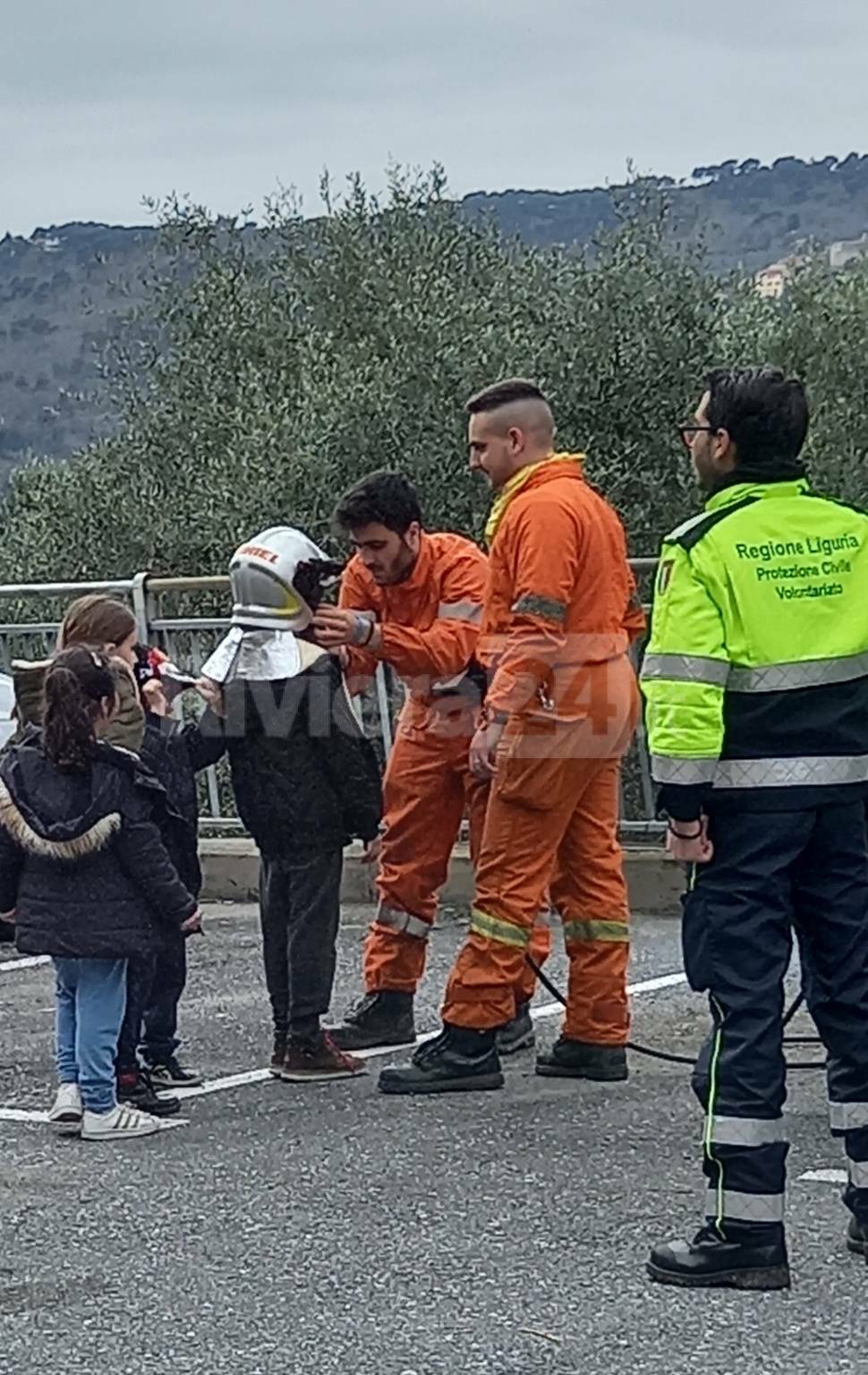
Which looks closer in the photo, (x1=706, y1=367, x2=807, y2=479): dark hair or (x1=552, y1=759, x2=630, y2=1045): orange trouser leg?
(x1=706, y1=367, x2=807, y2=479): dark hair

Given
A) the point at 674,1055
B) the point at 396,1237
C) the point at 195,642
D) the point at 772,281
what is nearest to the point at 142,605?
the point at 195,642

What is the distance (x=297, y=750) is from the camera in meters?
7.24

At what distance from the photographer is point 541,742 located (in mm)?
6949

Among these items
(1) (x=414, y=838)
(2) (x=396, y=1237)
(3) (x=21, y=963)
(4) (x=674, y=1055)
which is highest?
(1) (x=414, y=838)

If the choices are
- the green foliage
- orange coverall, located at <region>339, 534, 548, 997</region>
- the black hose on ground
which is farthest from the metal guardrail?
the green foliage

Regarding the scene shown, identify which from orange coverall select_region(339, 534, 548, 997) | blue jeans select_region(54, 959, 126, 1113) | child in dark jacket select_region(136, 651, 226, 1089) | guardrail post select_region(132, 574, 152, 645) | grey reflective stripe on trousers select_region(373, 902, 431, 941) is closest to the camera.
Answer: blue jeans select_region(54, 959, 126, 1113)

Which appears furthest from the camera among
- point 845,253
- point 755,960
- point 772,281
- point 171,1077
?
point 845,253

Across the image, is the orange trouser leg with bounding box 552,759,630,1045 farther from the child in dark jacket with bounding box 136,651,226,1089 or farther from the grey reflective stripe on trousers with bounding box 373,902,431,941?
the child in dark jacket with bounding box 136,651,226,1089

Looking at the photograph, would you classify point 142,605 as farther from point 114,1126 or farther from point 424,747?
point 114,1126

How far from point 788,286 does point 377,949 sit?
950 inches

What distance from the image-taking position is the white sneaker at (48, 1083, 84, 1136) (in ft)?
22.4

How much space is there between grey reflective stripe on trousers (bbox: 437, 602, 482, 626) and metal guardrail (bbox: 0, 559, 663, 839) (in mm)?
2949

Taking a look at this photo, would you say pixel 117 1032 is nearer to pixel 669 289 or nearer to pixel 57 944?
pixel 57 944

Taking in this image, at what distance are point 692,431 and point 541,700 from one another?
69.0 inches
